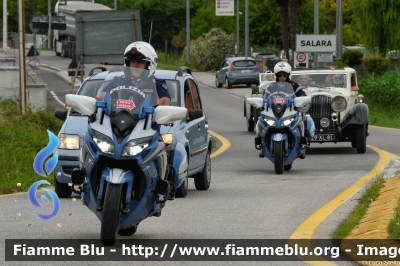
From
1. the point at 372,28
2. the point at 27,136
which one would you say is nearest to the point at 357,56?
the point at 372,28

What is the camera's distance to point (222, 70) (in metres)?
55.8

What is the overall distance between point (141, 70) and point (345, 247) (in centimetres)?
234

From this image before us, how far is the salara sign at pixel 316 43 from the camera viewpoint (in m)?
43.7

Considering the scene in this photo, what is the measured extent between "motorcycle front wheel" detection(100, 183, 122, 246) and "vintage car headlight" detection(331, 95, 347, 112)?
1292cm

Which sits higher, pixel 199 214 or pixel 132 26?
pixel 132 26

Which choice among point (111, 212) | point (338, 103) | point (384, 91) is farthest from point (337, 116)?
point (384, 91)

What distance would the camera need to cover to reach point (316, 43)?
43906 millimetres

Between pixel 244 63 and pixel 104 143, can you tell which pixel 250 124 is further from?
pixel 244 63

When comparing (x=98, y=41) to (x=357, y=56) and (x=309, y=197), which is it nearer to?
(x=309, y=197)

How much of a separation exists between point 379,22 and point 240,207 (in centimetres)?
4703

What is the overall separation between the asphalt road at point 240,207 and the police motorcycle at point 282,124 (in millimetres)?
330

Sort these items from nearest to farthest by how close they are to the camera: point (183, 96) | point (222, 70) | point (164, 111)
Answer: point (164, 111)
point (183, 96)
point (222, 70)

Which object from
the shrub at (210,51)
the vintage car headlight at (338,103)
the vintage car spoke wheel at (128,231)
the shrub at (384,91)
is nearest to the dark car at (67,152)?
the vintage car spoke wheel at (128,231)

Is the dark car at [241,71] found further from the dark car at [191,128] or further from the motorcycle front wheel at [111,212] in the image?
the motorcycle front wheel at [111,212]
